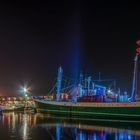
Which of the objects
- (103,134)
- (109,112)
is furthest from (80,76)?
(103,134)

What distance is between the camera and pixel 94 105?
87.9 metres

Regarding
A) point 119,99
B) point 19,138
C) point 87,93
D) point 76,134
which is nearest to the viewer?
point 19,138

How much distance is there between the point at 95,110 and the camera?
87.4 m

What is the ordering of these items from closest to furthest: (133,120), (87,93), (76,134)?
1. (76,134)
2. (133,120)
3. (87,93)

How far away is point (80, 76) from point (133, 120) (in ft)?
105

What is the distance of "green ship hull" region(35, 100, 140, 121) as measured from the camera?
78.9m

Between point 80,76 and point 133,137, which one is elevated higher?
point 80,76

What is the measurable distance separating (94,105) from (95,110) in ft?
4.20

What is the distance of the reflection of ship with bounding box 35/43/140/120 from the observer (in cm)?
8000

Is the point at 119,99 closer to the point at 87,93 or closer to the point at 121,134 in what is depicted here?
the point at 87,93

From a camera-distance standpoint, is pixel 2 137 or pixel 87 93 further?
pixel 87 93

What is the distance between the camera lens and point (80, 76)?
10569 centimetres

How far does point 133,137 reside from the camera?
4559 centimetres

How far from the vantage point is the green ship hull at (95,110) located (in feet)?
259
